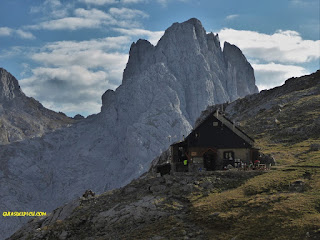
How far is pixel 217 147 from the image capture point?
51250mm

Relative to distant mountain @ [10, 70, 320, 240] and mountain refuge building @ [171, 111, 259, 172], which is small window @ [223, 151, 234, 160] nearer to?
mountain refuge building @ [171, 111, 259, 172]

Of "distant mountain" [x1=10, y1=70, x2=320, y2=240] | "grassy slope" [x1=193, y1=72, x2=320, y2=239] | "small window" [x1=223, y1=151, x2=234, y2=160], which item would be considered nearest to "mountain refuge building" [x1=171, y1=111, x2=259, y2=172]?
"small window" [x1=223, y1=151, x2=234, y2=160]

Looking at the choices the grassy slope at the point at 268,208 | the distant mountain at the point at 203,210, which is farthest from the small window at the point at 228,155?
the distant mountain at the point at 203,210

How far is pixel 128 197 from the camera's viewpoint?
37.9m

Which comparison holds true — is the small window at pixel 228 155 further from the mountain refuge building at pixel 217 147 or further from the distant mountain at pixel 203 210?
the distant mountain at pixel 203 210

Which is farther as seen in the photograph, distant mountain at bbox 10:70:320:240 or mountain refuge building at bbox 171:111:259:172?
mountain refuge building at bbox 171:111:259:172

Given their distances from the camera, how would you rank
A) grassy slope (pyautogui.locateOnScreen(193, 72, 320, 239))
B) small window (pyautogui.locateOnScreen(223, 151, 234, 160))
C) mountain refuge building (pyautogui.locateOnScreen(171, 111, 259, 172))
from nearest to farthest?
grassy slope (pyautogui.locateOnScreen(193, 72, 320, 239))
mountain refuge building (pyautogui.locateOnScreen(171, 111, 259, 172))
small window (pyautogui.locateOnScreen(223, 151, 234, 160))

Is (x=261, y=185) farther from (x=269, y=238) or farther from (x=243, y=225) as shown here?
(x=269, y=238)

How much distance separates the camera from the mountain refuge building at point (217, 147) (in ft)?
165

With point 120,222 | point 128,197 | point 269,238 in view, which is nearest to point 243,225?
point 269,238

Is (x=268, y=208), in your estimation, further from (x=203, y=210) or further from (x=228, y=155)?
(x=228, y=155)

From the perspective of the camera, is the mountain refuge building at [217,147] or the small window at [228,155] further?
the small window at [228,155]

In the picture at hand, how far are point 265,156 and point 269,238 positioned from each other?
92.6 feet

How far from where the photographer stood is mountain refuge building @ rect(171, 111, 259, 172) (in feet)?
165
